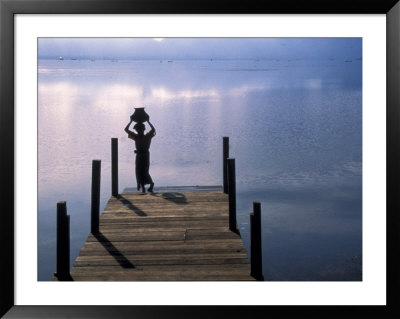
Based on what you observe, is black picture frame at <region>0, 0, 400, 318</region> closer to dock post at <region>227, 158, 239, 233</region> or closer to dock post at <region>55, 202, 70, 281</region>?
dock post at <region>55, 202, 70, 281</region>

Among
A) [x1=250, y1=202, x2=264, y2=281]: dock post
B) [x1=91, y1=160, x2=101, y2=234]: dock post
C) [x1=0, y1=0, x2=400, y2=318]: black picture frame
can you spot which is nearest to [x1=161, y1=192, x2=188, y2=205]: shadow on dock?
[x1=91, y1=160, x2=101, y2=234]: dock post

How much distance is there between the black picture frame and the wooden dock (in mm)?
1862

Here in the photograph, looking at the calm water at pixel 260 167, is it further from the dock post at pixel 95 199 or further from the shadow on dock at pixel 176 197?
the dock post at pixel 95 199

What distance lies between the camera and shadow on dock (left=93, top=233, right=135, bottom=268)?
5477 mm

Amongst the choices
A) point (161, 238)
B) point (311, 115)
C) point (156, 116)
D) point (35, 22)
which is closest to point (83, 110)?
point (156, 116)

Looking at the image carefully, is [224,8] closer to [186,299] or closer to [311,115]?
[186,299]

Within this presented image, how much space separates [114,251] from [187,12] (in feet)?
11.9

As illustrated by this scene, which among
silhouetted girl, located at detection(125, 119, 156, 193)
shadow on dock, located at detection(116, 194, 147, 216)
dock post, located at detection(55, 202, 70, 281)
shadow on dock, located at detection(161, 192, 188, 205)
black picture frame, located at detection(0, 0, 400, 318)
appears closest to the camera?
black picture frame, located at detection(0, 0, 400, 318)

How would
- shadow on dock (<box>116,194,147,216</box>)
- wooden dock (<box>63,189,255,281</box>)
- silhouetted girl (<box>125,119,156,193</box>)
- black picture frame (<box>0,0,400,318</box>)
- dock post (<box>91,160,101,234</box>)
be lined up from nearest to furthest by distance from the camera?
black picture frame (<box>0,0,400,318</box>)
wooden dock (<box>63,189,255,281</box>)
dock post (<box>91,160,101,234</box>)
shadow on dock (<box>116,194,147,216</box>)
silhouetted girl (<box>125,119,156,193</box>)

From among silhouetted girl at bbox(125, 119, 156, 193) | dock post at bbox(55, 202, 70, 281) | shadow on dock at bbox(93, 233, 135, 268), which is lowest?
shadow on dock at bbox(93, 233, 135, 268)

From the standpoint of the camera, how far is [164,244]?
614cm

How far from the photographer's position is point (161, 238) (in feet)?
21.0

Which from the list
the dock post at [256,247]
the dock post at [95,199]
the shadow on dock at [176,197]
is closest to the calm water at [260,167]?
the shadow on dock at [176,197]

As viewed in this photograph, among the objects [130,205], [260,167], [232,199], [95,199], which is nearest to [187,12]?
[232,199]
